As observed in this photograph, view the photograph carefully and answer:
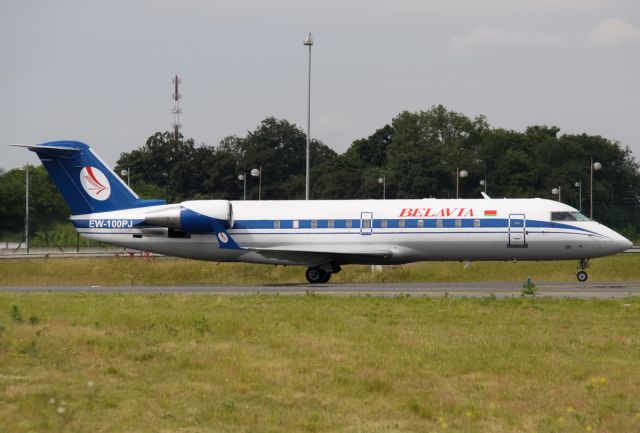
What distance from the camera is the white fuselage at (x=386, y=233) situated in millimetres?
34000

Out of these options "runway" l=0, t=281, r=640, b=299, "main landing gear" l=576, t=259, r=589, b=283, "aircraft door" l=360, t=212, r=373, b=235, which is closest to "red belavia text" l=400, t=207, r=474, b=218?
"aircraft door" l=360, t=212, r=373, b=235

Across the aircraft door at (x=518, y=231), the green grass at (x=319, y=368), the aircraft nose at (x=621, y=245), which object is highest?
the aircraft door at (x=518, y=231)

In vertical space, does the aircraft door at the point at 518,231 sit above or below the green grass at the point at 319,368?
above

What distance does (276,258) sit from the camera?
35.1 m

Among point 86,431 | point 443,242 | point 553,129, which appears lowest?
point 86,431

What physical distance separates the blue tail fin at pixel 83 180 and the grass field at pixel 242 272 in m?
6.00

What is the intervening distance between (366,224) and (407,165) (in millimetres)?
66837

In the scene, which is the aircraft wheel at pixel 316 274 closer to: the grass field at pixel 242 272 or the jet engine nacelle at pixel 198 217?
the jet engine nacelle at pixel 198 217

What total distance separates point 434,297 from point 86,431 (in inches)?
575

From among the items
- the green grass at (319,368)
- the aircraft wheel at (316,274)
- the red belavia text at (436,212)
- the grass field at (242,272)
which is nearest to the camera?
the green grass at (319,368)

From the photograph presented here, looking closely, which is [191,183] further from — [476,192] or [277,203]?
[277,203]

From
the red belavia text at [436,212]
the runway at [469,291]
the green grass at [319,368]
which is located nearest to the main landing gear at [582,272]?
the runway at [469,291]

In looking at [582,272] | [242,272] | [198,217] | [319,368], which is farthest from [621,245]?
[319,368]

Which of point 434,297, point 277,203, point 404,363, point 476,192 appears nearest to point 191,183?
point 476,192
